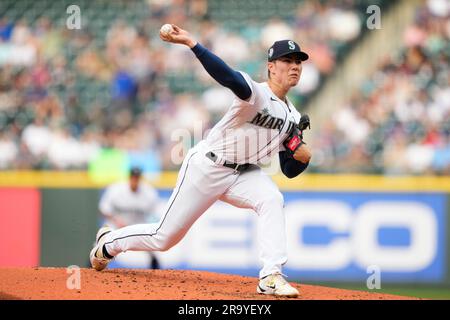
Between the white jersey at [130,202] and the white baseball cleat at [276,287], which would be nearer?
the white baseball cleat at [276,287]

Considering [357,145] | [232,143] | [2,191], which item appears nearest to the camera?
[232,143]

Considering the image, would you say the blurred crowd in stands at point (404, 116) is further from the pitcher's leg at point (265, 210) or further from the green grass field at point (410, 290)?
the pitcher's leg at point (265, 210)

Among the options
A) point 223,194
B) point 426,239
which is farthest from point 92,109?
point 223,194

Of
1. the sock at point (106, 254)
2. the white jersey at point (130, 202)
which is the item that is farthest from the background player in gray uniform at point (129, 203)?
the sock at point (106, 254)

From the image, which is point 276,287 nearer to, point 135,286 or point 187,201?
point 187,201

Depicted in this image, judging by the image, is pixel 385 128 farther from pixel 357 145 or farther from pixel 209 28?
pixel 209 28

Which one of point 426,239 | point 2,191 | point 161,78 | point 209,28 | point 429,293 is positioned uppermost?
point 209,28

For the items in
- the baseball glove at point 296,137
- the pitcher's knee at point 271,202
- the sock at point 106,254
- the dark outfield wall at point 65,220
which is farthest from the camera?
the dark outfield wall at point 65,220
